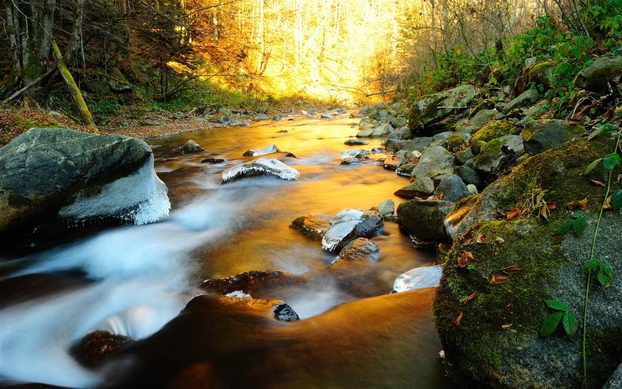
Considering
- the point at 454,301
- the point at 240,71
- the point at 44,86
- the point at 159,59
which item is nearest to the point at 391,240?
the point at 454,301

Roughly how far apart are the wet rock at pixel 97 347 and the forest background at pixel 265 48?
19.8ft

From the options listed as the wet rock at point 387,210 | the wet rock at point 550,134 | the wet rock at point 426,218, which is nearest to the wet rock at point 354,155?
the wet rock at point 387,210

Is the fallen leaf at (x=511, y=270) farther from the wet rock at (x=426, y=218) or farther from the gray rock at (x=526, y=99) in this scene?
the gray rock at (x=526, y=99)

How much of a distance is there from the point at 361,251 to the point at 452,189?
183cm

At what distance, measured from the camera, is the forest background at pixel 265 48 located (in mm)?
8438

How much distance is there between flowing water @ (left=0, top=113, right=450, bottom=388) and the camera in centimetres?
260

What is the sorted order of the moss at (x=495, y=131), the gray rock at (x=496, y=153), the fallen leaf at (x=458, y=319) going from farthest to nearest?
the moss at (x=495, y=131) → the gray rock at (x=496, y=153) → the fallen leaf at (x=458, y=319)

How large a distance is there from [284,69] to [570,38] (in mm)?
31236

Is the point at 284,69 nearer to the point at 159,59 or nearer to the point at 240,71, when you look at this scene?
the point at 240,71

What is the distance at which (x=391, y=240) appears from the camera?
471 cm

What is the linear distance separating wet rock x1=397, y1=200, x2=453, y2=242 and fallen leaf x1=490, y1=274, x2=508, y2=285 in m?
2.11

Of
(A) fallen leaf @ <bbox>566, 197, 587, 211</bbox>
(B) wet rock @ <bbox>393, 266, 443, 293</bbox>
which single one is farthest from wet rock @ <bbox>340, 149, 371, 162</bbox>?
(A) fallen leaf @ <bbox>566, 197, 587, 211</bbox>

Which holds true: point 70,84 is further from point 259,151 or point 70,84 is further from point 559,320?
point 559,320

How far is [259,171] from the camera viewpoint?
8172 millimetres
